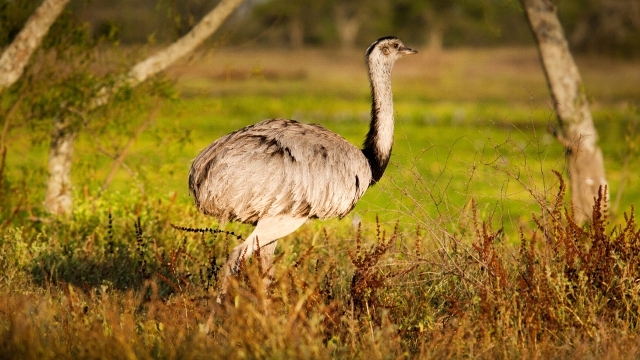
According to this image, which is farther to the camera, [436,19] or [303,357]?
[436,19]

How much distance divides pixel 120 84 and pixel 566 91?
381 centimetres

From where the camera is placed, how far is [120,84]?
777cm

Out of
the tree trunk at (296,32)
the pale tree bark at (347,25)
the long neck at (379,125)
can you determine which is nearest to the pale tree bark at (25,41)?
the long neck at (379,125)

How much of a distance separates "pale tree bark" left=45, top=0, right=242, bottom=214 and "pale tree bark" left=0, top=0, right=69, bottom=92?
76cm

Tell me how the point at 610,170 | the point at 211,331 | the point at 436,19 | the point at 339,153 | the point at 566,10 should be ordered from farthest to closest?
the point at 436,19 → the point at 566,10 → the point at 610,170 → the point at 339,153 → the point at 211,331

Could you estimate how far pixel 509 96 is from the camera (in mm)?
34344

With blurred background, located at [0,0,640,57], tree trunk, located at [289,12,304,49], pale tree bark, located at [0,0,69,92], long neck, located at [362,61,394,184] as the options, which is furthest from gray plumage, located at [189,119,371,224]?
tree trunk, located at [289,12,304,49]

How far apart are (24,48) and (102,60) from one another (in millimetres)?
1148

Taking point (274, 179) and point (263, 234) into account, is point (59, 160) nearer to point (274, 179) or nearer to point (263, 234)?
point (263, 234)

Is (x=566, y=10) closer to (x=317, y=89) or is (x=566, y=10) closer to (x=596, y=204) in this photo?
(x=317, y=89)

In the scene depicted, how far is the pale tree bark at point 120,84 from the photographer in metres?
7.69

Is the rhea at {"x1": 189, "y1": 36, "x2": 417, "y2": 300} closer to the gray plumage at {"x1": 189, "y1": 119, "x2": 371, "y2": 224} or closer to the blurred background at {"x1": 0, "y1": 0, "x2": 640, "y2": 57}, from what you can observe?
the gray plumage at {"x1": 189, "y1": 119, "x2": 371, "y2": 224}

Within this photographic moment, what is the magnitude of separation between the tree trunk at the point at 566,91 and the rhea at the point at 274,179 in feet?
9.52

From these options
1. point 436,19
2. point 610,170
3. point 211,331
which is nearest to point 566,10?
point 436,19
